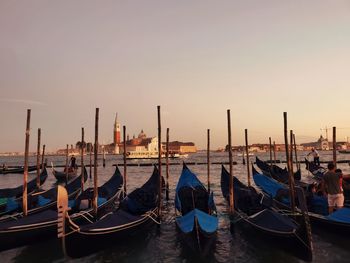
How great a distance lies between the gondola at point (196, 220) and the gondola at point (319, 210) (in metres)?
2.50

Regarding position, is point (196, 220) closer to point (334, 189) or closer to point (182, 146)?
point (334, 189)

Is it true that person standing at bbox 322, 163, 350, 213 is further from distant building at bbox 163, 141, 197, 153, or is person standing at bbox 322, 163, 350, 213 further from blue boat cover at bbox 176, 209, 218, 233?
distant building at bbox 163, 141, 197, 153

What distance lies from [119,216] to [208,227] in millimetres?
2588

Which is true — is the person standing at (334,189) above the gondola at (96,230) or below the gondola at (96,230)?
above

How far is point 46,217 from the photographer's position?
8914 millimetres

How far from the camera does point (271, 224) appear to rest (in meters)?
7.91

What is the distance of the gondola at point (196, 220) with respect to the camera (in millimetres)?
7171

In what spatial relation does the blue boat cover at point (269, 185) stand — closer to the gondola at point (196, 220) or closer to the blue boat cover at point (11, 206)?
the gondola at point (196, 220)

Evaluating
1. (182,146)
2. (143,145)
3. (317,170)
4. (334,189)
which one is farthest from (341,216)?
(182,146)

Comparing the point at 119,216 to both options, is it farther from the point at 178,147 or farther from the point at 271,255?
the point at 178,147

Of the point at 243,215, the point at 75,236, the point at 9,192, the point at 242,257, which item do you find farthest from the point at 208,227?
the point at 9,192

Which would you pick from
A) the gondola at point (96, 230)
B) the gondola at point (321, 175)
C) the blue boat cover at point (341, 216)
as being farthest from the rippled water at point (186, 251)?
the gondola at point (321, 175)

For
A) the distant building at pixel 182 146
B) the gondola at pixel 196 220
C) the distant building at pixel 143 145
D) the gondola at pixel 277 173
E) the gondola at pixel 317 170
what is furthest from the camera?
the distant building at pixel 182 146

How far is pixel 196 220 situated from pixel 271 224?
1934 mm
